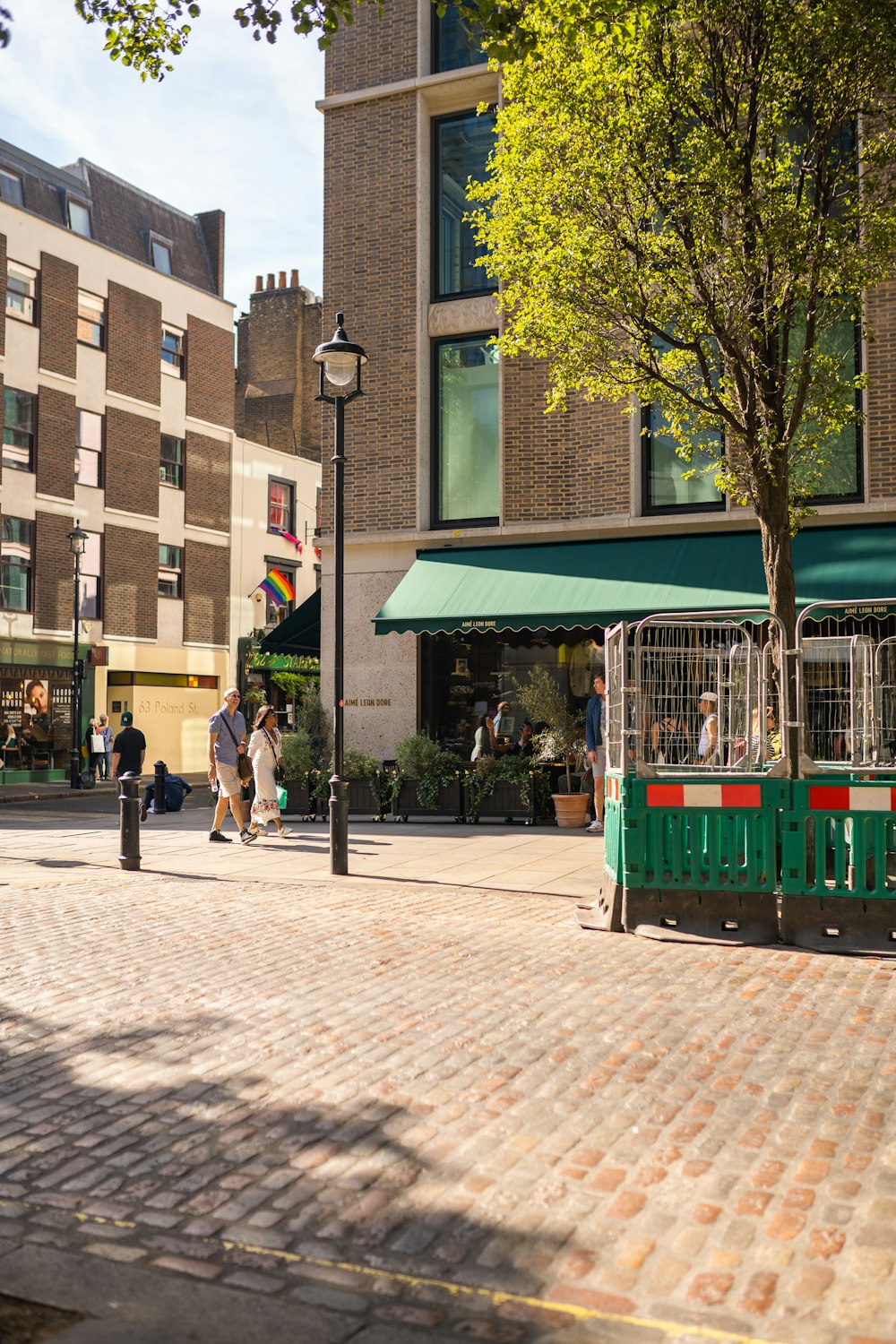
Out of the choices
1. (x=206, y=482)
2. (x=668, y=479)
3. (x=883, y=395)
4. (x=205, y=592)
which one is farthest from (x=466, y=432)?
(x=206, y=482)

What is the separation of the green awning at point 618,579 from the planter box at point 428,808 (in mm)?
2234

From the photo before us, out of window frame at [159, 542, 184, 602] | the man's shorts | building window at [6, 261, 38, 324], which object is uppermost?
building window at [6, 261, 38, 324]

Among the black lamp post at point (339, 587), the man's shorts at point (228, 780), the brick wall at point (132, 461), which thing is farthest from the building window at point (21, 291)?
the black lamp post at point (339, 587)

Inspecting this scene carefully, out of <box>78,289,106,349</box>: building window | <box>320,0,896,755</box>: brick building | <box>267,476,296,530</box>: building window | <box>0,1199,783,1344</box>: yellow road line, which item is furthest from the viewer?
<box>267,476,296,530</box>: building window

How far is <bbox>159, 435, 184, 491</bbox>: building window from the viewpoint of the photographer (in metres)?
37.8

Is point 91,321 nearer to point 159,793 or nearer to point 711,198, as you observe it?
point 159,793

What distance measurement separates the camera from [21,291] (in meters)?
32.8

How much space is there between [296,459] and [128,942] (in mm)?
36327

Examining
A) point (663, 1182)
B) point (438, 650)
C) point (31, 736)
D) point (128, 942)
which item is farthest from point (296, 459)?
point (663, 1182)

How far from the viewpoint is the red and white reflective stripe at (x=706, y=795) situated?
8.44m

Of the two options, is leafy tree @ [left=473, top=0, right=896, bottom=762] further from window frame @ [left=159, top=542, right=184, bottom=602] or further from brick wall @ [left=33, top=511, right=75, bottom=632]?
window frame @ [left=159, top=542, right=184, bottom=602]

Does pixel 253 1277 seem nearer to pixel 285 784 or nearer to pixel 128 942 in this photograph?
pixel 128 942

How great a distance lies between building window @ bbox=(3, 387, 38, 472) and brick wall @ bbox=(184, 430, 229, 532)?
626 cm

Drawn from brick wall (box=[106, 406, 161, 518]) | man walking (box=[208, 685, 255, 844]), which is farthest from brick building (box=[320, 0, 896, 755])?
brick wall (box=[106, 406, 161, 518])
